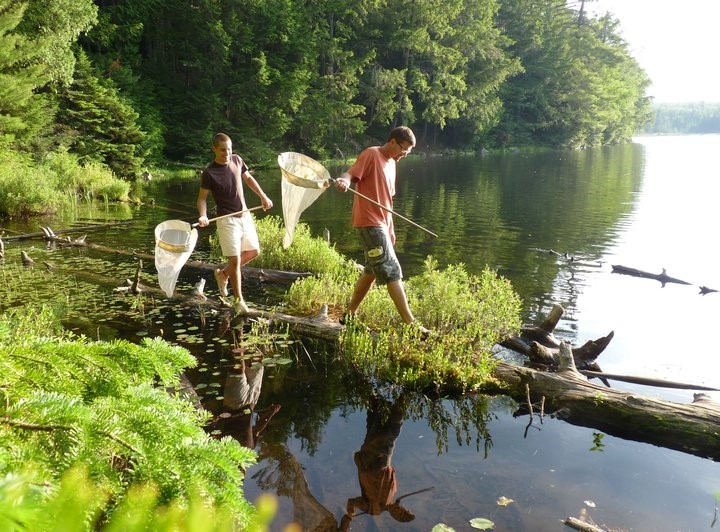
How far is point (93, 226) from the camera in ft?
49.1

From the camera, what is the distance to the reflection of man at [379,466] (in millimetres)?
3795

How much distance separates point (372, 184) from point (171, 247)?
2713 millimetres

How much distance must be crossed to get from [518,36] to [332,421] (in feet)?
240

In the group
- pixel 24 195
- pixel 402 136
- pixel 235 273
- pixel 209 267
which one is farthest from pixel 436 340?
pixel 24 195

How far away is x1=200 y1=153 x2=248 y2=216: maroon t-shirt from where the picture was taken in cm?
736

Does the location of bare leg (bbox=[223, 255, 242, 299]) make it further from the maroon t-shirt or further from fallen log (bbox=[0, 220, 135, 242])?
fallen log (bbox=[0, 220, 135, 242])

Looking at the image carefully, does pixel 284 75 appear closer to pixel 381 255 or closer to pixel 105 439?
pixel 381 255

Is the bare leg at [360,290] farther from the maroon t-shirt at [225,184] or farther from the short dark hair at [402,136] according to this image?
the maroon t-shirt at [225,184]

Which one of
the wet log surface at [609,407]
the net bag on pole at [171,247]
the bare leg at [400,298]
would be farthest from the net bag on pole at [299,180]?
the wet log surface at [609,407]

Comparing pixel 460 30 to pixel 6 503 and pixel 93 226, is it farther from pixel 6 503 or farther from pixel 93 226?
pixel 6 503

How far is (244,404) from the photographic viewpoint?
5.24m

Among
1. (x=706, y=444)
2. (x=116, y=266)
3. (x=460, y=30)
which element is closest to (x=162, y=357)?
(x=706, y=444)

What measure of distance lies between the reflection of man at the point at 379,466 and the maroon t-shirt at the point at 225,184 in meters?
3.54

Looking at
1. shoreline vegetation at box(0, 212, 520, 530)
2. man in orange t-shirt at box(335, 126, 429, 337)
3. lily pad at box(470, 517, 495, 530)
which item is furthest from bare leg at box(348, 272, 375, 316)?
shoreline vegetation at box(0, 212, 520, 530)
